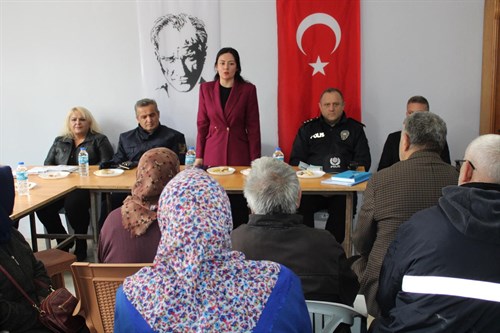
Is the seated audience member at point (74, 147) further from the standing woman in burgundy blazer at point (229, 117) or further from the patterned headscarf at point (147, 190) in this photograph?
the patterned headscarf at point (147, 190)

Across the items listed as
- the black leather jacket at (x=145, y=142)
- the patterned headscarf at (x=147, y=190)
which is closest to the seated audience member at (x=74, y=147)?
the black leather jacket at (x=145, y=142)

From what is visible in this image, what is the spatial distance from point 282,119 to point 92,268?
3226 millimetres

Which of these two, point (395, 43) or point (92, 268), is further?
point (395, 43)

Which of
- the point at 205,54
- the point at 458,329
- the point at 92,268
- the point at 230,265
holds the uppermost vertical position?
the point at 205,54

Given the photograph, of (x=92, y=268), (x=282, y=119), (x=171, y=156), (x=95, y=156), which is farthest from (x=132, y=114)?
(x=92, y=268)

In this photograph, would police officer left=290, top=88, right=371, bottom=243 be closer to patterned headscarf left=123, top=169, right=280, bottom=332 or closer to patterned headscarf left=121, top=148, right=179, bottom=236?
patterned headscarf left=121, top=148, right=179, bottom=236

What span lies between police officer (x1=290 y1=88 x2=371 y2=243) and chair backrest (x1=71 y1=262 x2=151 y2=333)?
7.70ft

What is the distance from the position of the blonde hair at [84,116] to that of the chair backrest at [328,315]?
3.45 meters

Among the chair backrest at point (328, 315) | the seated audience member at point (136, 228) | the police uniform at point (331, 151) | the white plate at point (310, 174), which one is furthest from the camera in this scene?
the police uniform at point (331, 151)

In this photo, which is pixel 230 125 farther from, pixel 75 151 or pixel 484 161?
pixel 484 161

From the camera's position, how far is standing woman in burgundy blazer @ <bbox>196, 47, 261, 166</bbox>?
3.92 m

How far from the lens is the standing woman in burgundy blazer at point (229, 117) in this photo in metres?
3.92

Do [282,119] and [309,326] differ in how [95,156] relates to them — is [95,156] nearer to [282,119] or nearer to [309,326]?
[282,119]

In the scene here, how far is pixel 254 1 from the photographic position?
447 cm
